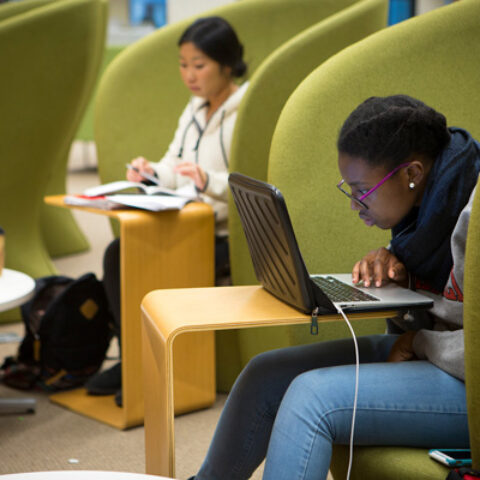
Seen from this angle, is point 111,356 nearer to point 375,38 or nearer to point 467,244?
point 375,38

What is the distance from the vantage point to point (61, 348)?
2.28 meters

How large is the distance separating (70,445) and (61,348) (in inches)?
15.7

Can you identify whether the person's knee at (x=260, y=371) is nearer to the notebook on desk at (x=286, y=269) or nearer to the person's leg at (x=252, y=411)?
the person's leg at (x=252, y=411)

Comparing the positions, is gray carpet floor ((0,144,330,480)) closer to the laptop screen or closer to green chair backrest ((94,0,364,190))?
the laptop screen

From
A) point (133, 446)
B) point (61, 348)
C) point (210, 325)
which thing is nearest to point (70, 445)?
point (133, 446)

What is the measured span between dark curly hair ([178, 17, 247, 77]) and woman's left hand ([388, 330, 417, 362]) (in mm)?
1324

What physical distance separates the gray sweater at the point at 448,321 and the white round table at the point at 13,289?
995 millimetres

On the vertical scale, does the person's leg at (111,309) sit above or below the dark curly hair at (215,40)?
below

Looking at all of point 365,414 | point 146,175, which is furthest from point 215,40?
point 365,414

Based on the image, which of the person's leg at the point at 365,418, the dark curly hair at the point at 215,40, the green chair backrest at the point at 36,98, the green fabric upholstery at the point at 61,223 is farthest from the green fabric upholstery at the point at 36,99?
the person's leg at the point at 365,418

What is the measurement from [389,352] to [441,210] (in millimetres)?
304

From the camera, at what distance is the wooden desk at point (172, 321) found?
1168 millimetres

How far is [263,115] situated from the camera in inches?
83.2

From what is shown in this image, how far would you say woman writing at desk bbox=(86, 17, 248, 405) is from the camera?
2.22m
